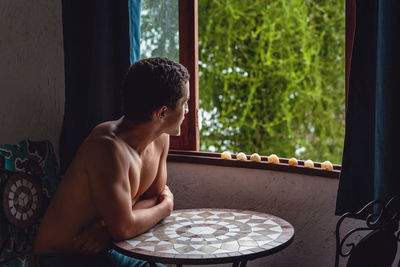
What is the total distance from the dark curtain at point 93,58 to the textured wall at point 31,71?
0.36 feet

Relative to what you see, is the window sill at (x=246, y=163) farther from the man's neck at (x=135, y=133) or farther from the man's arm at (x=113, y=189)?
the man's arm at (x=113, y=189)

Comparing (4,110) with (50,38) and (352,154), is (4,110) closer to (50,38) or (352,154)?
(50,38)

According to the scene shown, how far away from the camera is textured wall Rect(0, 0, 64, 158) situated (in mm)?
Result: 2439

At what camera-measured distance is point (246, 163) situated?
7.72ft

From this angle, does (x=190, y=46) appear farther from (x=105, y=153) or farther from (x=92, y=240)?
(x=92, y=240)

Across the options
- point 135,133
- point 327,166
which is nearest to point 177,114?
point 135,133

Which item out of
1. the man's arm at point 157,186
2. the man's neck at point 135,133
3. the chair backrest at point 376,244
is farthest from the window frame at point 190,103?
the chair backrest at point 376,244

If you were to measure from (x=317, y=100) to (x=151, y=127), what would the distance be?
10.7ft

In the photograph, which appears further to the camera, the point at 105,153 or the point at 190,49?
the point at 190,49

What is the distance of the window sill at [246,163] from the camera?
209 cm

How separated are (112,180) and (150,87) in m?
0.38

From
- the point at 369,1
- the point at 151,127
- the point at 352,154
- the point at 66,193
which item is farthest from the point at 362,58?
the point at 66,193

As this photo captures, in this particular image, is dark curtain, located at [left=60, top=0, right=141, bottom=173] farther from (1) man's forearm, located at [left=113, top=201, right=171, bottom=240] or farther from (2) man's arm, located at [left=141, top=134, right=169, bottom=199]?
(1) man's forearm, located at [left=113, top=201, right=171, bottom=240]

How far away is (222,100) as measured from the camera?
457 cm
